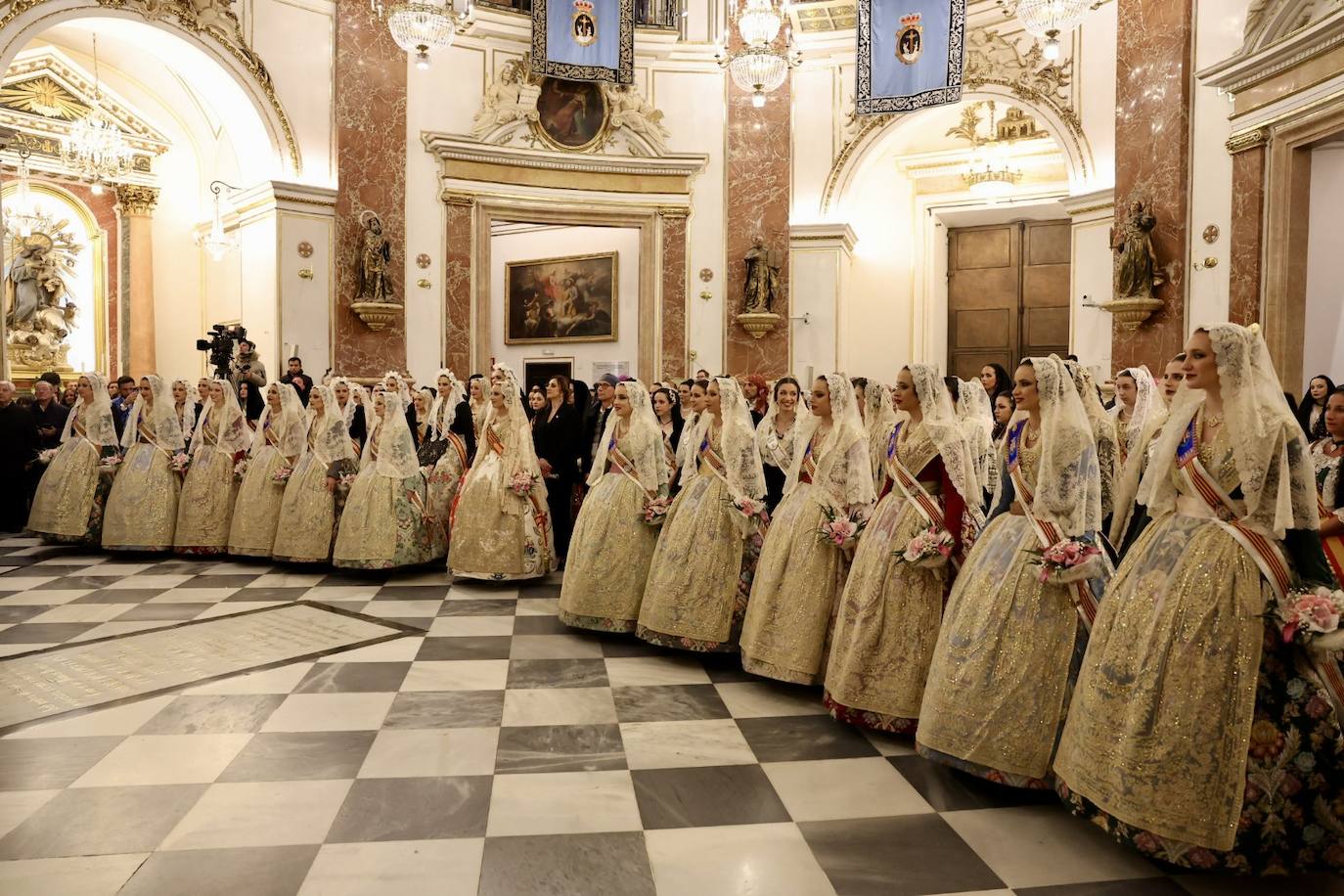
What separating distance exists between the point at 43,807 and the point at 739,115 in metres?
11.6

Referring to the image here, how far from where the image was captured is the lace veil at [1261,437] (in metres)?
2.58

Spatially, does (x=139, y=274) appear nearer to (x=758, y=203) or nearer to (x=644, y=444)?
(x=758, y=203)

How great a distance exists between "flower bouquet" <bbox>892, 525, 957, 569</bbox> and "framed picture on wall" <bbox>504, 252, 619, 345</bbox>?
1063 cm

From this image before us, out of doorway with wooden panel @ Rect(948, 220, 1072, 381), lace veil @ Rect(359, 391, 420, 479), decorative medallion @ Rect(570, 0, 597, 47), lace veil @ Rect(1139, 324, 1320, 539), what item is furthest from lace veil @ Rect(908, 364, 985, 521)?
doorway with wooden panel @ Rect(948, 220, 1072, 381)

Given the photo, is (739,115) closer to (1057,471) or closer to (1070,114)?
(1070,114)

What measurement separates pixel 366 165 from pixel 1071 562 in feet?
→ 35.5

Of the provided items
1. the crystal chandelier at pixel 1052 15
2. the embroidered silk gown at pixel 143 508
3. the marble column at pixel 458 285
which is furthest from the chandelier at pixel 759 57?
the embroidered silk gown at pixel 143 508

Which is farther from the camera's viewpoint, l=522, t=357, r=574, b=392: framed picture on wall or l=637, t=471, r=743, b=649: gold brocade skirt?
l=522, t=357, r=574, b=392: framed picture on wall

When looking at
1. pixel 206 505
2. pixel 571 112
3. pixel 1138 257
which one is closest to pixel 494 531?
pixel 206 505

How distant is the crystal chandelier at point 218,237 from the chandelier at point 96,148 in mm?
1297

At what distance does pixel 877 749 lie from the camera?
3.71 metres

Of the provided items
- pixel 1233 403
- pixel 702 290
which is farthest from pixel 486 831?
pixel 702 290

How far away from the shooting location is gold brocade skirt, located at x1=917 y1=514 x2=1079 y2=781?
10.1 ft

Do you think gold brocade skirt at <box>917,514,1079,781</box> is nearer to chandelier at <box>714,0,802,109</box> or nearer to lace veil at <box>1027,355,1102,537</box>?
lace veil at <box>1027,355,1102,537</box>
